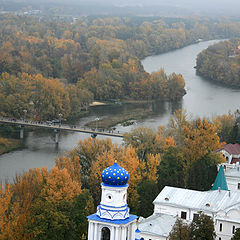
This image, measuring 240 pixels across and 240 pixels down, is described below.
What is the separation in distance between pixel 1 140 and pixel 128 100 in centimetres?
2579

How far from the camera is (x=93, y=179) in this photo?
32250 mm

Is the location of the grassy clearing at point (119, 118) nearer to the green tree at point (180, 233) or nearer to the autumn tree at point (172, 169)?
the autumn tree at point (172, 169)

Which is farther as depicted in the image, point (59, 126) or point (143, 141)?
point (59, 126)

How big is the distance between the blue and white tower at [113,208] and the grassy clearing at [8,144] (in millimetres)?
29553

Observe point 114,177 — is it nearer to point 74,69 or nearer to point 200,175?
point 200,175

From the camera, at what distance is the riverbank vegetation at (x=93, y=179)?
86.6 ft

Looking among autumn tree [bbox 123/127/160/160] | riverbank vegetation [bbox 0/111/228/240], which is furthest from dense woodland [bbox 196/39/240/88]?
autumn tree [bbox 123/127/160/160]

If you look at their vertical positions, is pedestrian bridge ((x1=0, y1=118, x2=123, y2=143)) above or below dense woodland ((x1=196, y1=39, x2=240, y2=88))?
above

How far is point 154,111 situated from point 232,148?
2550 centimetres

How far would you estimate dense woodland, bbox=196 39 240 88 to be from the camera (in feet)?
295

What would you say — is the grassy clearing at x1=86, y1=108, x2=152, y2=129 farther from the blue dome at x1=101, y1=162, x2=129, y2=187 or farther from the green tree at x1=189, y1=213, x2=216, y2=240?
the blue dome at x1=101, y1=162, x2=129, y2=187

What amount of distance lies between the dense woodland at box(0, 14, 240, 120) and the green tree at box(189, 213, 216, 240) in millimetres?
35420

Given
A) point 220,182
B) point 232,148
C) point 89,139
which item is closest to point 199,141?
point 232,148

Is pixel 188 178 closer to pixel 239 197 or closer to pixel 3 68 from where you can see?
pixel 239 197
